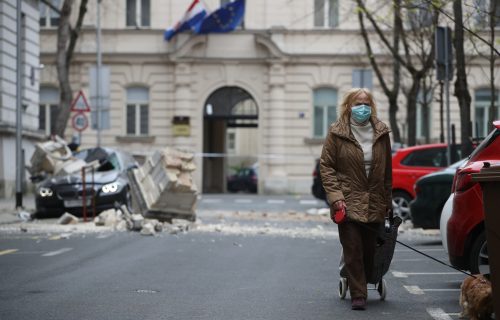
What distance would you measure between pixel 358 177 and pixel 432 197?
736 cm

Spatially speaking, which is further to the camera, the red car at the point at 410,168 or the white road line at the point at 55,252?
the red car at the point at 410,168

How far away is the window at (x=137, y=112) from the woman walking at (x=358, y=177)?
36.3 meters

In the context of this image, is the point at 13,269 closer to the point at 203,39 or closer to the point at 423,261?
the point at 423,261

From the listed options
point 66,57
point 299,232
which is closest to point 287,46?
point 66,57

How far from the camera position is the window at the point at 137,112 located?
45.1 metres

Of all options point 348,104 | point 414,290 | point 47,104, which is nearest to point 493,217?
point 348,104

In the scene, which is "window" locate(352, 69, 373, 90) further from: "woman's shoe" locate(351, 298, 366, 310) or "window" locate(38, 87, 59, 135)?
"woman's shoe" locate(351, 298, 366, 310)

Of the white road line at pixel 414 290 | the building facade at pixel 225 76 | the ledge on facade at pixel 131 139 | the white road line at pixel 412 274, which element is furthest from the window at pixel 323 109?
the white road line at pixel 414 290

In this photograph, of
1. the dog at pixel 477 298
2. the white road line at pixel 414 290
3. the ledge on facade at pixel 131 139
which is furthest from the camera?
the ledge on facade at pixel 131 139

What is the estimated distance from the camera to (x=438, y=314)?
855cm

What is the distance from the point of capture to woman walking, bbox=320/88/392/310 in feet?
29.2

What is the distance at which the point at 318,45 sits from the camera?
44.4 metres

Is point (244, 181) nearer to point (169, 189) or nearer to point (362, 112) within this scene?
point (169, 189)

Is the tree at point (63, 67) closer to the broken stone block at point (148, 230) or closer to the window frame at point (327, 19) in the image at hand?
the broken stone block at point (148, 230)
